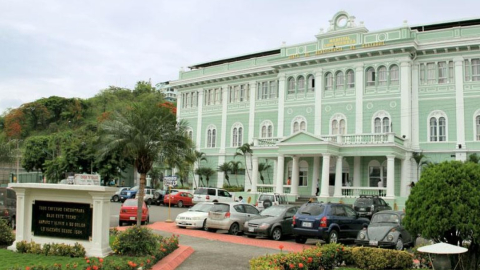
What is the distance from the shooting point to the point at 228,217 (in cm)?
2112

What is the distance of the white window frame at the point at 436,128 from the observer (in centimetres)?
3469

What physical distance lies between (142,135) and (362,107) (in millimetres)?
23444

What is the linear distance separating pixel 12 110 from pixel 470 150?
227ft

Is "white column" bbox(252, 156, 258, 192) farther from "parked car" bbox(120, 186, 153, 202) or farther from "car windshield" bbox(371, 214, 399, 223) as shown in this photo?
"car windshield" bbox(371, 214, 399, 223)

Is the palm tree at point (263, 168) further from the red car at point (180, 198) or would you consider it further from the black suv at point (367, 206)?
the black suv at point (367, 206)

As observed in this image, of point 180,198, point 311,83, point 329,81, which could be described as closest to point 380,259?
point 180,198

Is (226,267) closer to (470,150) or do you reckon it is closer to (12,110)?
(470,150)

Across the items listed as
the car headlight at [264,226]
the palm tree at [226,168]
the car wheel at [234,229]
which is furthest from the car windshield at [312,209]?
the palm tree at [226,168]

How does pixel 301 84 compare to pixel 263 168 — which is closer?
pixel 301 84

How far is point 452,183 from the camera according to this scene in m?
10.4

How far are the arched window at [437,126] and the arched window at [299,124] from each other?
9.89 metres

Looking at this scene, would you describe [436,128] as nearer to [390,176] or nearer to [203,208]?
[390,176]

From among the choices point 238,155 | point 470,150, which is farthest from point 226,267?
point 238,155

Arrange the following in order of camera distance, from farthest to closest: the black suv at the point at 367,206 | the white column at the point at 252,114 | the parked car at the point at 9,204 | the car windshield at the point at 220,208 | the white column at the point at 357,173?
the white column at the point at 252,114
the white column at the point at 357,173
the black suv at the point at 367,206
the car windshield at the point at 220,208
the parked car at the point at 9,204
